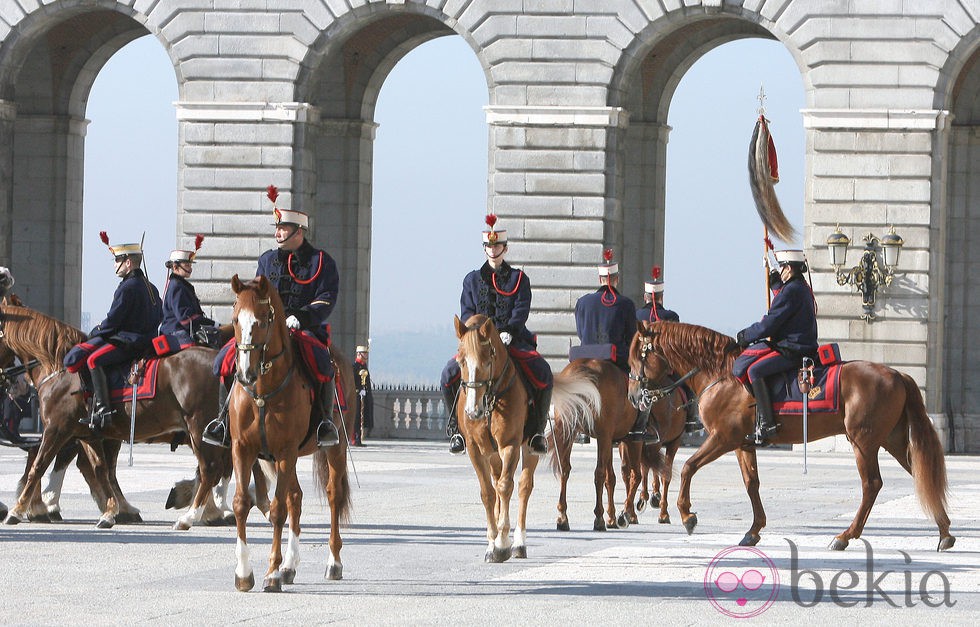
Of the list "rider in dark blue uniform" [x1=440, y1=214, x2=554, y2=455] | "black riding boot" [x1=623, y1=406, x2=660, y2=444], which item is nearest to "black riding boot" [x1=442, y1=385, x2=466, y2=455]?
"rider in dark blue uniform" [x1=440, y1=214, x2=554, y2=455]

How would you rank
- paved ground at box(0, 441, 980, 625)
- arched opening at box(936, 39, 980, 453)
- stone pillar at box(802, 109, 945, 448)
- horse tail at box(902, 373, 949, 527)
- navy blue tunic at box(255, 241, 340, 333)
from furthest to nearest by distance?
1. arched opening at box(936, 39, 980, 453)
2. stone pillar at box(802, 109, 945, 448)
3. horse tail at box(902, 373, 949, 527)
4. navy blue tunic at box(255, 241, 340, 333)
5. paved ground at box(0, 441, 980, 625)

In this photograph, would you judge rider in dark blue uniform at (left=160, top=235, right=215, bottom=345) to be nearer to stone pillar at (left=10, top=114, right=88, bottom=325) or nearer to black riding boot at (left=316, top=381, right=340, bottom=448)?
black riding boot at (left=316, top=381, right=340, bottom=448)

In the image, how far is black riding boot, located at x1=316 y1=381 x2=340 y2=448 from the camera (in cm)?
1418

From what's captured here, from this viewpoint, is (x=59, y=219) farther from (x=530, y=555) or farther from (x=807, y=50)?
(x=530, y=555)

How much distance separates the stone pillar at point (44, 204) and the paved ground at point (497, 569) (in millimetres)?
16678

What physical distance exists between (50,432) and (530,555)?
5212 millimetres

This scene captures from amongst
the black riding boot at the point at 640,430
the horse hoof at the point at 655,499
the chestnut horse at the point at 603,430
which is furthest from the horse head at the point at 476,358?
the horse hoof at the point at 655,499

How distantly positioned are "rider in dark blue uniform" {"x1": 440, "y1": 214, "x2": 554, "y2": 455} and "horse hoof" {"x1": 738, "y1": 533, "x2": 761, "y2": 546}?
1.91 m

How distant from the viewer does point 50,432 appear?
1805 centimetres


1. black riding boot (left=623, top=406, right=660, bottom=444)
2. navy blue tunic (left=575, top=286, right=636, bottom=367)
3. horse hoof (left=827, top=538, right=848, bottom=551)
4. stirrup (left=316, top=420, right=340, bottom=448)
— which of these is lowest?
horse hoof (left=827, top=538, right=848, bottom=551)

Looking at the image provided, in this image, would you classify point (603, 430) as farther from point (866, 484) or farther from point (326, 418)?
point (326, 418)

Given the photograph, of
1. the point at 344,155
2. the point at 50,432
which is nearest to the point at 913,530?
the point at 50,432

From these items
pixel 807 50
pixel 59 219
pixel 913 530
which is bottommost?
pixel 913 530

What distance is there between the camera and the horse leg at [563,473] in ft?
59.3
